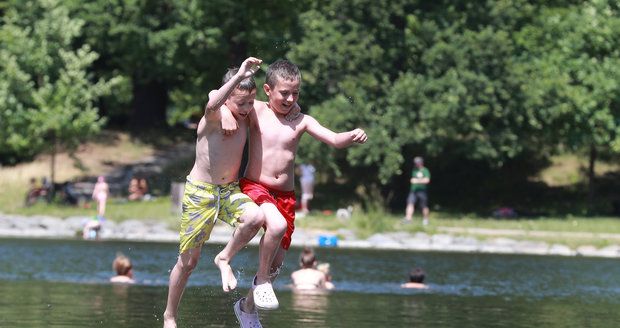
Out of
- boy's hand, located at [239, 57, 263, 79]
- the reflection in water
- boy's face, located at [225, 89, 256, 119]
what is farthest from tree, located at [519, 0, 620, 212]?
boy's hand, located at [239, 57, 263, 79]

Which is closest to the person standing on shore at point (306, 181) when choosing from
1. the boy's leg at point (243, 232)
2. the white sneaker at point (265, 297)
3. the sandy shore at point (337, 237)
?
the sandy shore at point (337, 237)

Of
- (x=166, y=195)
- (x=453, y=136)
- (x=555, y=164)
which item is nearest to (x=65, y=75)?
(x=166, y=195)

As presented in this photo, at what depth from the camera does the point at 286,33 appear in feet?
154

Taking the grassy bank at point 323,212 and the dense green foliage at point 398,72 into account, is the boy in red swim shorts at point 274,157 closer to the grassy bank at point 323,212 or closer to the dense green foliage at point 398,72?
the grassy bank at point 323,212

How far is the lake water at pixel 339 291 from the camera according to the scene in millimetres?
16938

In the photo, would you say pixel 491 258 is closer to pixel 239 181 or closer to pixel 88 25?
pixel 239 181

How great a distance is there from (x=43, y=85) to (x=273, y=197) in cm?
3489

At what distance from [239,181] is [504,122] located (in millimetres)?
31717

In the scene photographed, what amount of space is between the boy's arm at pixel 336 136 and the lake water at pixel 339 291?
3342 millimetres

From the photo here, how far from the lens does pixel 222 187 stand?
12805 millimetres

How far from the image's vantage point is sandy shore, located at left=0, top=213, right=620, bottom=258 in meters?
35.1

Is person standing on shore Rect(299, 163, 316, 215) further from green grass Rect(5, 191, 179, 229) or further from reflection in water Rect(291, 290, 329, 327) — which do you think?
reflection in water Rect(291, 290, 329, 327)

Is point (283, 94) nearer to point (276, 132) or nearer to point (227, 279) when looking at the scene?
point (276, 132)

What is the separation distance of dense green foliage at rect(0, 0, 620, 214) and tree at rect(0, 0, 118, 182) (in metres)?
0.05
